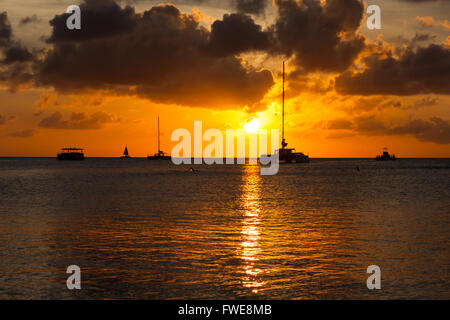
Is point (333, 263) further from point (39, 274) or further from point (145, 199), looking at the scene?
point (145, 199)

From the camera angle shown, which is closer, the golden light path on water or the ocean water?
the ocean water

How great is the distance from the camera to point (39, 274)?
20.8 m

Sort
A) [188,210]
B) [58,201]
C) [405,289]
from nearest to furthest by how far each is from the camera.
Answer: [405,289], [188,210], [58,201]

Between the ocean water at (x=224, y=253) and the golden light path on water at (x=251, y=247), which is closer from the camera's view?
the ocean water at (x=224, y=253)

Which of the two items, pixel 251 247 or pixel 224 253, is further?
pixel 251 247

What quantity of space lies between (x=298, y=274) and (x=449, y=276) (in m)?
6.52

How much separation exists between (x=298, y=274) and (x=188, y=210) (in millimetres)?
27799

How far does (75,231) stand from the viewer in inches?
1316
